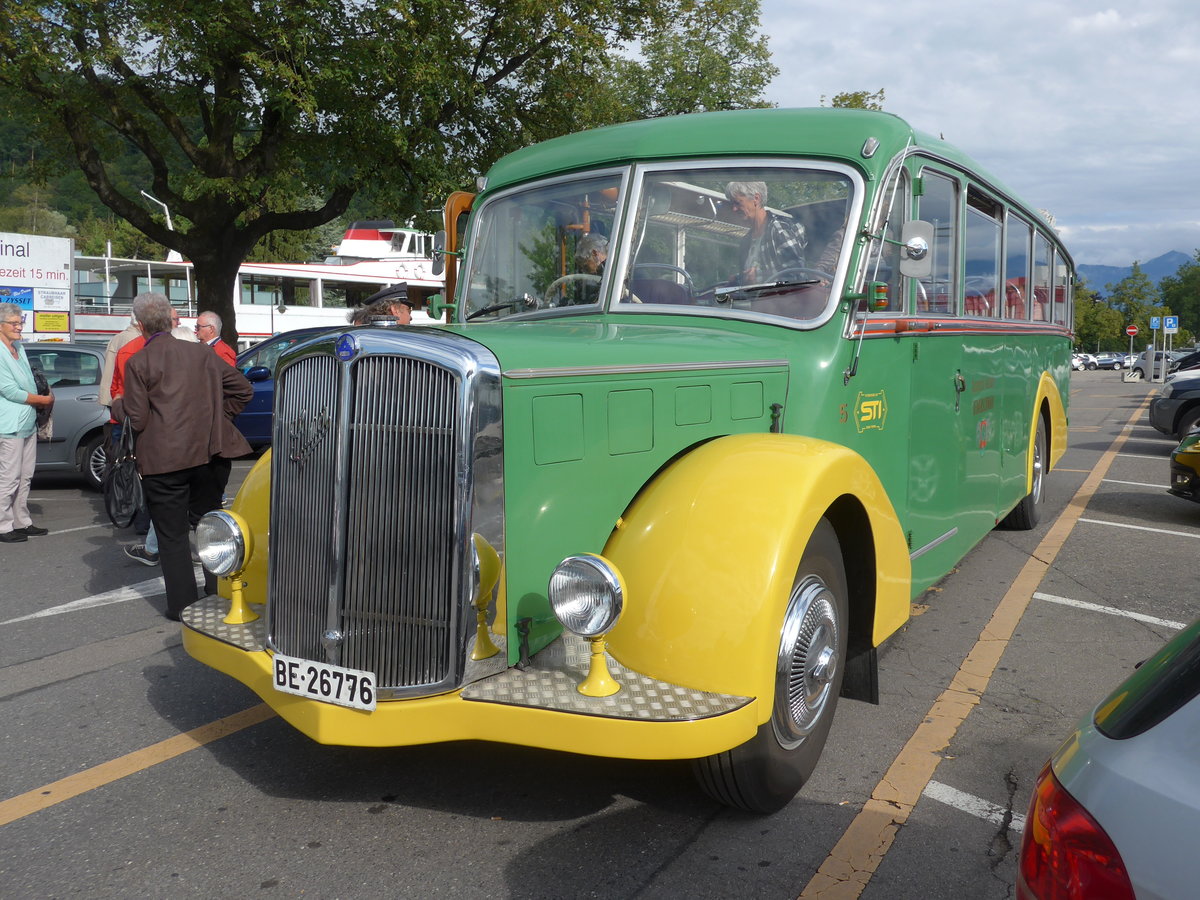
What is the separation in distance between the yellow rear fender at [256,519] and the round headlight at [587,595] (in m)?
1.35

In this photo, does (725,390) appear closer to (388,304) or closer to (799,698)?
(799,698)

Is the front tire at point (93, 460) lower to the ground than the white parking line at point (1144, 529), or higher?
higher

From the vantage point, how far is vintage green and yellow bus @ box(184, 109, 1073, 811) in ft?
10.1

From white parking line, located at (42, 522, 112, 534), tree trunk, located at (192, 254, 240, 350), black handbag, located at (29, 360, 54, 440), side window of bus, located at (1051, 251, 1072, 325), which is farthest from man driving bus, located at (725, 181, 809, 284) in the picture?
tree trunk, located at (192, 254, 240, 350)

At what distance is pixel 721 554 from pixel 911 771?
129 cm

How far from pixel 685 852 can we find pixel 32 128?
21.1m

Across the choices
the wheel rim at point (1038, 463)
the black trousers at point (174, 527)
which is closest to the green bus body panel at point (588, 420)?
the black trousers at point (174, 527)

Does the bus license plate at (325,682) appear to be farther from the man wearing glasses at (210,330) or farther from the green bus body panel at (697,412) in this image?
the man wearing glasses at (210,330)

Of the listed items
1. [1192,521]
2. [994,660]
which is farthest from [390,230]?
[994,660]

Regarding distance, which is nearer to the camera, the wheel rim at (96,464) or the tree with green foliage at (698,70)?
the wheel rim at (96,464)

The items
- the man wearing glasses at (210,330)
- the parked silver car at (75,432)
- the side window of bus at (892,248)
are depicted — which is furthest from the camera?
the parked silver car at (75,432)

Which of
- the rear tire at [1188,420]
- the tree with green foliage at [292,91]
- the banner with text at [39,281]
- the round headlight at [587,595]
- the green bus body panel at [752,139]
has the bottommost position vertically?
the round headlight at [587,595]

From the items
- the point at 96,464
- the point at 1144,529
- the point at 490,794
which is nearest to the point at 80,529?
the point at 96,464

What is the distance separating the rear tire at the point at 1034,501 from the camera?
27.4 feet
